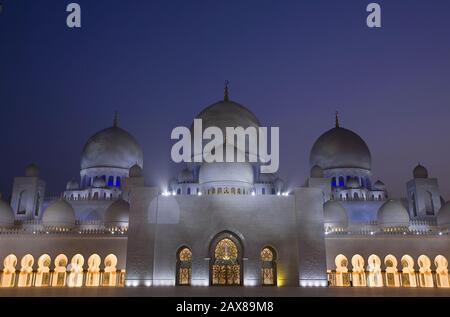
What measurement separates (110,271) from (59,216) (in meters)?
5.52

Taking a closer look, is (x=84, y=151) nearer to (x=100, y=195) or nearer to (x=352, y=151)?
(x=100, y=195)

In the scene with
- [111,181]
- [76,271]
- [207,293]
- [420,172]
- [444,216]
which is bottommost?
[207,293]

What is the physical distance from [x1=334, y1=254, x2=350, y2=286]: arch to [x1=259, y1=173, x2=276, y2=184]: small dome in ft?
27.3

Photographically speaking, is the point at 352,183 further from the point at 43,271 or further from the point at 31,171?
the point at 31,171

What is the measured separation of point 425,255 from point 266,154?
11604 millimetres

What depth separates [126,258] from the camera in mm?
18859

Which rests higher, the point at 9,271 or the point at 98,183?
the point at 98,183

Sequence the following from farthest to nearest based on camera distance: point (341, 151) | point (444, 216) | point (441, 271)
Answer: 1. point (341, 151)
2. point (444, 216)
3. point (441, 271)

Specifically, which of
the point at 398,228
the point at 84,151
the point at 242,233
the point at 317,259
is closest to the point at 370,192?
the point at 398,228

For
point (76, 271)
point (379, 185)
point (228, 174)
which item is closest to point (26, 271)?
point (76, 271)

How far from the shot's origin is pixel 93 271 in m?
19.9

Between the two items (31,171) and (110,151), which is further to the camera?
(110,151)

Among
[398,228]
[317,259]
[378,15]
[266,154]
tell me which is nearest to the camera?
[317,259]

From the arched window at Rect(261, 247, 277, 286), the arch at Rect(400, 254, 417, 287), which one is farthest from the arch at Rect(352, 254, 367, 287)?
the arched window at Rect(261, 247, 277, 286)
